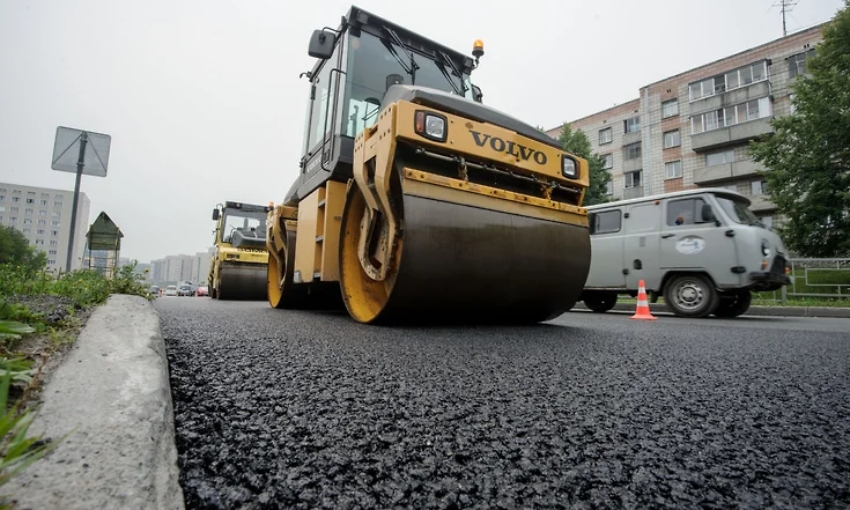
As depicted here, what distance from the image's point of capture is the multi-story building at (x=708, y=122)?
956 inches

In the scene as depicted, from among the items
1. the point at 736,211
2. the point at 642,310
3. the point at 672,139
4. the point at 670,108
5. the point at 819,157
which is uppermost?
the point at 670,108

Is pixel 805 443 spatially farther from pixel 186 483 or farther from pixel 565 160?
pixel 565 160

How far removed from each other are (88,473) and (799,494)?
1160 mm

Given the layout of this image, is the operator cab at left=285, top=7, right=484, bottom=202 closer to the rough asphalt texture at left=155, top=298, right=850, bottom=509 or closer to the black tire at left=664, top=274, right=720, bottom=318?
the rough asphalt texture at left=155, top=298, right=850, bottom=509

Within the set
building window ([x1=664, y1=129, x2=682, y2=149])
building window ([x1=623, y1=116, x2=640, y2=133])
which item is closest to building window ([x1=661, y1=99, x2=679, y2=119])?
building window ([x1=664, y1=129, x2=682, y2=149])

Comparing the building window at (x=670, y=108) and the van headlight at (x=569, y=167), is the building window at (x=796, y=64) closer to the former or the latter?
the building window at (x=670, y=108)

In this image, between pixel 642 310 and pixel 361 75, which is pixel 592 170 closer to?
pixel 642 310

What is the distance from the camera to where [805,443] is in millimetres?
1030

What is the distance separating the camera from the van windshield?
6.82 meters

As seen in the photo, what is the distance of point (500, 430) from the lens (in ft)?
3.46

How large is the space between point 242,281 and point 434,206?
843cm

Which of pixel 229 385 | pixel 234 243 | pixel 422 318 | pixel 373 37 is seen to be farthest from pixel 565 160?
pixel 234 243

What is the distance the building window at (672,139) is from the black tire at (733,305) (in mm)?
24512

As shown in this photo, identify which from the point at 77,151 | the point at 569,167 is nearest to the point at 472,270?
the point at 569,167
